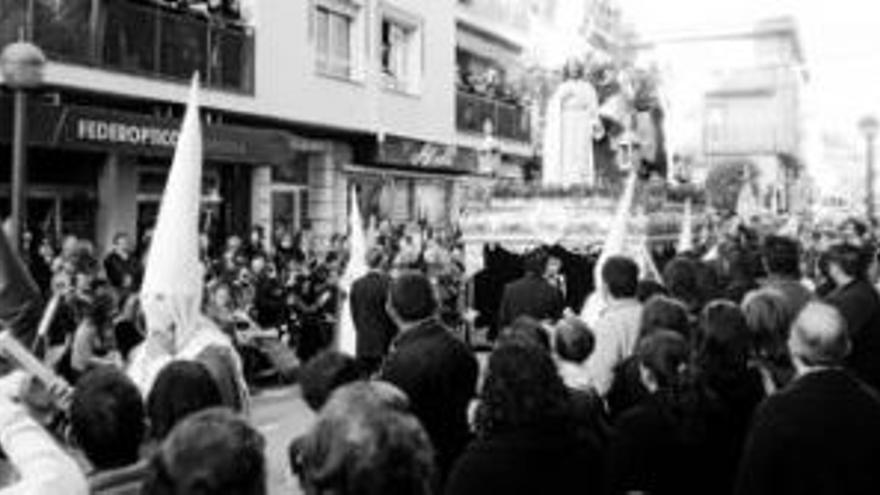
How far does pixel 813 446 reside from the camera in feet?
14.5

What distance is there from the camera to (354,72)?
27.7m

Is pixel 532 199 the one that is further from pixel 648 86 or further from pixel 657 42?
pixel 657 42

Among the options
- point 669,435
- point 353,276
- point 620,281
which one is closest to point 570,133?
point 353,276

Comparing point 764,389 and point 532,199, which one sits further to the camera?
point 532,199

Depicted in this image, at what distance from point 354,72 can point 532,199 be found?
11.1 metres

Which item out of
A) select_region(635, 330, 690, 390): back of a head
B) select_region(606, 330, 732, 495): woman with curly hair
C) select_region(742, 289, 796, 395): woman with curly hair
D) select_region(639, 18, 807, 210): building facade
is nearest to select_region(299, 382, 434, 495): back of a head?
select_region(606, 330, 732, 495): woman with curly hair

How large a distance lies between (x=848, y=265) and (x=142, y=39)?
47.5 ft

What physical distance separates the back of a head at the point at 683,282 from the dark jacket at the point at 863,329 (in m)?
0.83

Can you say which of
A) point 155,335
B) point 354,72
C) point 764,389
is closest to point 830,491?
point 764,389

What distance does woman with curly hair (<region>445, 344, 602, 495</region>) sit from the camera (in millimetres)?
3920

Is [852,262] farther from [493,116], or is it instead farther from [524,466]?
[493,116]

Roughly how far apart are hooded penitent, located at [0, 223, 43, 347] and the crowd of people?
387 mm

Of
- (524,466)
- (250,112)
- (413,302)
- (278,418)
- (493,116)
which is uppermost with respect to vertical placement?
(493,116)

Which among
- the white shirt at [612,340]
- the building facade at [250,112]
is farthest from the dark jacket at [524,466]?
the building facade at [250,112]
